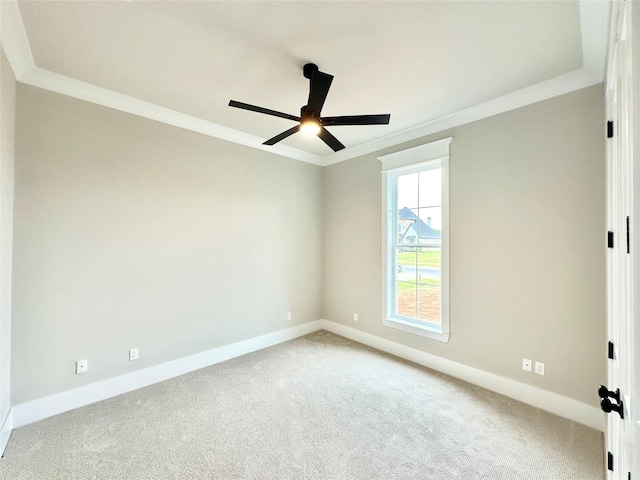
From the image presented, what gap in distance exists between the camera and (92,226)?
248cm

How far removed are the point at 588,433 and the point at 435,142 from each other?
9.45 feet

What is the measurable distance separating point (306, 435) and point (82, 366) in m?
2.06

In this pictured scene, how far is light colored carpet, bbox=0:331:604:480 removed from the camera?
1.75m

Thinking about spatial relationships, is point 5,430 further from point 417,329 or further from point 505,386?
point 505,386

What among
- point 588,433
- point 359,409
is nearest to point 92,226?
point 359,409

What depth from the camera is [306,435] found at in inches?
80.8

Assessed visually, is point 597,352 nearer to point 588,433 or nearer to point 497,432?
point 588,433

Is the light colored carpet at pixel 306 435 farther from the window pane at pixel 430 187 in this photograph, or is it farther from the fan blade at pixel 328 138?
the fan blade at pixel 328 138

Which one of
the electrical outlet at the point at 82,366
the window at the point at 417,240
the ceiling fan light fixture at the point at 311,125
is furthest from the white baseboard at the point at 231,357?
the ceiling fan light fixture at the point at 311,125

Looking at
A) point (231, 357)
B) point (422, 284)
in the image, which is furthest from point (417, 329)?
point (231, 357)

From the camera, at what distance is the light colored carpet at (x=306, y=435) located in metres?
1.75

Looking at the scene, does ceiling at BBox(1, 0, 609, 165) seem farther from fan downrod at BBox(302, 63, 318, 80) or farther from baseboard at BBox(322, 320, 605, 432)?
baseboard at BBox(322, 320, 605, 432)

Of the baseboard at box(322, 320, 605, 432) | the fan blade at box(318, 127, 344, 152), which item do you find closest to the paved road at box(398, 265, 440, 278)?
the baseboard at box(322, 320, 605, 432)

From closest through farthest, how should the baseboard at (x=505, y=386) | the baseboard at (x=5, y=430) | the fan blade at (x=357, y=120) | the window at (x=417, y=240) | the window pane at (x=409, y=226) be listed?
the baseboard at (x=5, y=430), the fan blade at (x=357, y=120), the baseboard at (x=505, y=386), the window at (x=417, y=240), the window pane at (x=409, y=226)
